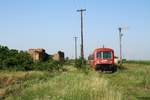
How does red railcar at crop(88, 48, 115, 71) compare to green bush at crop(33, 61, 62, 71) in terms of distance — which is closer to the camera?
red railcar at crop(88, 48, 115, 71)

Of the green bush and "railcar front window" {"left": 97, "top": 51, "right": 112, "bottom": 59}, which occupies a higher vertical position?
"railcar front window" {"left": 97, "top": 51, "right": 112, "bottom": 59}

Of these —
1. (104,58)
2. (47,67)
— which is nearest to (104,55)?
(104,58)

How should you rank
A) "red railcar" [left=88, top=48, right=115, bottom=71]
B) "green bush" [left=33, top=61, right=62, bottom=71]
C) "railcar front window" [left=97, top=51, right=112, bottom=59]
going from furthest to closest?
"green bush" [left=33, top=61, right=62, bottom=71]
"railcar front window" [left=97, top=51, right=112, bottom=59]
"red railcar" [left=88, top=48, right=115, bottom=71]

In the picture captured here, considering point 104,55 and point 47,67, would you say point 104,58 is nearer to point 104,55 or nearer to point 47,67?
point 104,55

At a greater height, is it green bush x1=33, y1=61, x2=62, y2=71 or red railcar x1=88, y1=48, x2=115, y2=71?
red railcar x1=88, y1=48, x2=115, y2=71

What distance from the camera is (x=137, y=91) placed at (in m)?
21.1

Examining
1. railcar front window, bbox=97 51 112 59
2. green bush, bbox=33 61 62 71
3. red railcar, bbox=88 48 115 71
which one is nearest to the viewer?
red railcar, bbox=88 48 115 71

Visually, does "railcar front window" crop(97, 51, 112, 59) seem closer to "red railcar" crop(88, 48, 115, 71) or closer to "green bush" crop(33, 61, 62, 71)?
→ "red railcar" crop(88, 48, 115, 71)

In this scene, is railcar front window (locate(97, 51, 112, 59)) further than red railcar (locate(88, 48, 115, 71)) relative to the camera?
Yes

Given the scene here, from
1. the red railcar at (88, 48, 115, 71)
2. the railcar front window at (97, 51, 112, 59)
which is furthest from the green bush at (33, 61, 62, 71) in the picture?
the railcar front window at (97, 51, 112, 59)

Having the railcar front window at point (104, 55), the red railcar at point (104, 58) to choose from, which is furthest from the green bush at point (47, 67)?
the railcar front window at point (104, 55)

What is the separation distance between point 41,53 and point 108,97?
6320cm

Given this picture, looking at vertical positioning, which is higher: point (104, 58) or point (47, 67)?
point (104, 58)

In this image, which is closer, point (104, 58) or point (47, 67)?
point (104, 58)
